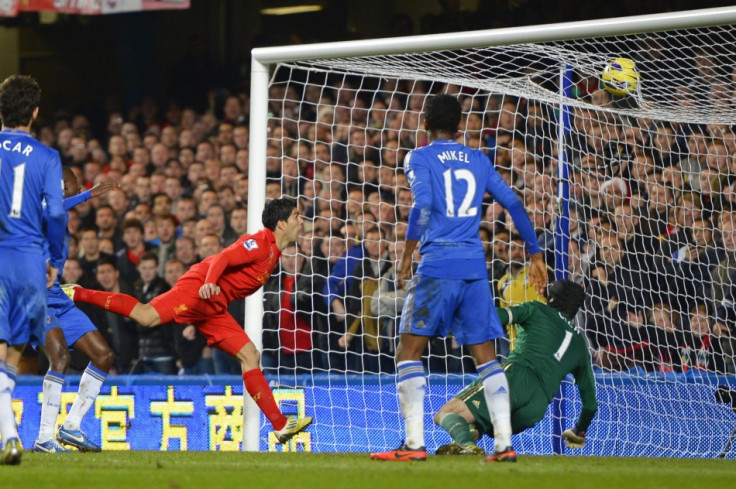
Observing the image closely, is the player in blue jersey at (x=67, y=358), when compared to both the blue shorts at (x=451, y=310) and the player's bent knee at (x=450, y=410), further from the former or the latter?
the blue shorts at (x=451, y=310)

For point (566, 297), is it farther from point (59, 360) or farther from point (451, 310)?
point (59, 360)

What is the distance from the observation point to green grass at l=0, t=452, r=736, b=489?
4.61 meters

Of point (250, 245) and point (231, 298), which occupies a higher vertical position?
point (250, 245)

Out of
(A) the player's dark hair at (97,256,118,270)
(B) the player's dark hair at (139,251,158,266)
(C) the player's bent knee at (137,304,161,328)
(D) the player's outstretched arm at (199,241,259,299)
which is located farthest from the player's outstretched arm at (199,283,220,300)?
(A) the player's dark hair at (97,256,118,270)

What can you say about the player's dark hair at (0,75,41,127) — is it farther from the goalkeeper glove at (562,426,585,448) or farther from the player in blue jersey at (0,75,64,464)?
the goalkeeper glove at (562,426,585,448)

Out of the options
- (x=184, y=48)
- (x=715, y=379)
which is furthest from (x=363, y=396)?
(x=184, y=48)

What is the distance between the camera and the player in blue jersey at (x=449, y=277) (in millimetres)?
5754

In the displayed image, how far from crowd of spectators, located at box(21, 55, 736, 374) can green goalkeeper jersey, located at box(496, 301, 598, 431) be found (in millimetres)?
1278

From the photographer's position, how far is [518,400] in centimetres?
686

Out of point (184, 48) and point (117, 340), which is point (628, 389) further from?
point (184, 48)

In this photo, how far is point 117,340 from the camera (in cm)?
1055

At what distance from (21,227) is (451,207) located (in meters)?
2.15

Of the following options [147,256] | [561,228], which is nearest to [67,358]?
[561,228]

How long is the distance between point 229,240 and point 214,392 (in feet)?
8.88
